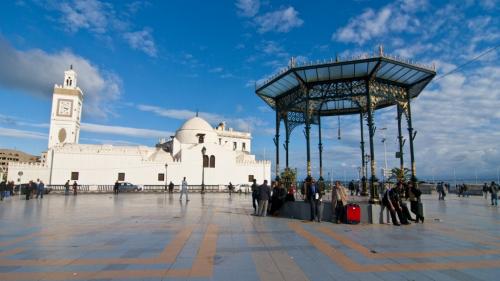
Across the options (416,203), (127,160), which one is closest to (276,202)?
(416,203)

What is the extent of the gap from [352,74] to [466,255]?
41.9 ft

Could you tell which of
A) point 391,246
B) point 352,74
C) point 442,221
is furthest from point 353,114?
point 391,246

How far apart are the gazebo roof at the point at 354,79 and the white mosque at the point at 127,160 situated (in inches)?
1261

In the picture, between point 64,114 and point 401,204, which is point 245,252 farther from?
point 64,114

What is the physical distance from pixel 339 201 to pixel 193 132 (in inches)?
1897

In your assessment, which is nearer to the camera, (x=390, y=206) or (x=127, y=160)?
(x=390, y=206)

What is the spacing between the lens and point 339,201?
11.8 m

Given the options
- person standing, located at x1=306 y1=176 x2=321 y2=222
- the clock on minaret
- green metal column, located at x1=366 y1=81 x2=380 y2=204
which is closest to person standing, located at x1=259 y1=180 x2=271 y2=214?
person standing, located at x1=306 y1=176 x2=321 y2=222

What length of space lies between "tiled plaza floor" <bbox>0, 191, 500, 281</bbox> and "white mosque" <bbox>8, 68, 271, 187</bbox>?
130 feet

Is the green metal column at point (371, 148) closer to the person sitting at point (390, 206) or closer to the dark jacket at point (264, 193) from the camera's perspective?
the person sitting at point (390, 206)

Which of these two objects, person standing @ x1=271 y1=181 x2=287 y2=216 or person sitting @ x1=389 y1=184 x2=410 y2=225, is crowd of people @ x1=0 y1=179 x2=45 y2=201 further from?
person sitting @ x1=389 y1=184 x2=410 y2=225

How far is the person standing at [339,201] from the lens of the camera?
1171cm

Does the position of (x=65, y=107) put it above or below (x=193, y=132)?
above

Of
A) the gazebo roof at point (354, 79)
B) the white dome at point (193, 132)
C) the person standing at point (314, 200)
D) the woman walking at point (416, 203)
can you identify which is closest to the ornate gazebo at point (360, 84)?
the gazebo roof at point (354, 79)
